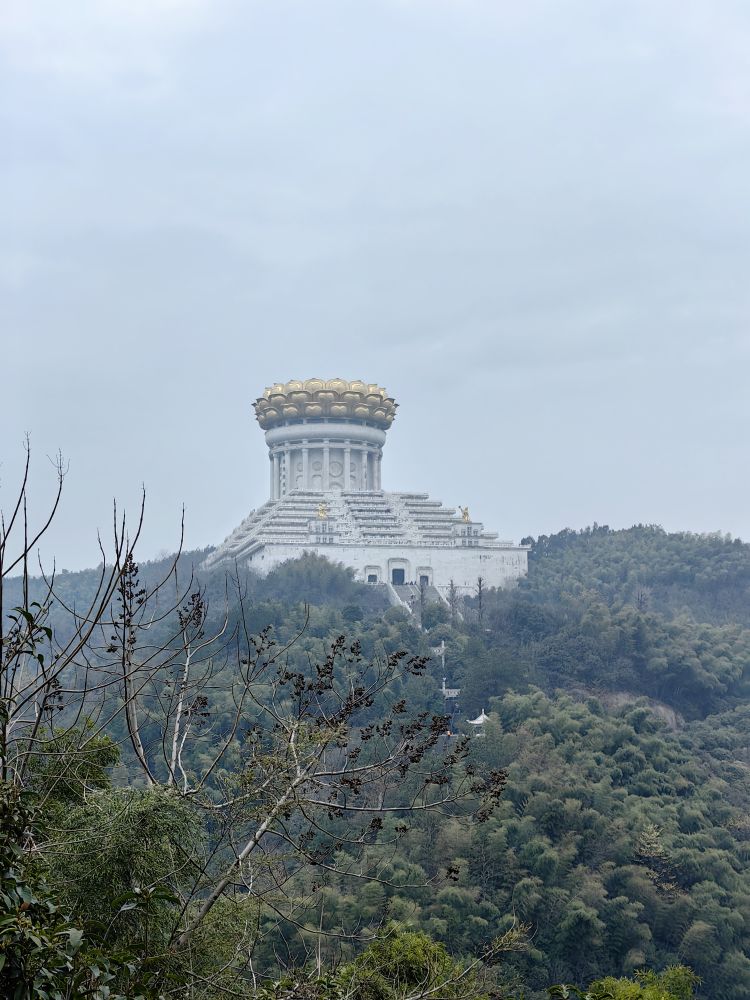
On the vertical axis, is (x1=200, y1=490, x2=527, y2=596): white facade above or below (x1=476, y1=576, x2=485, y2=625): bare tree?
above

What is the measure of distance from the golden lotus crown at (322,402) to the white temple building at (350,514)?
5 centimetres

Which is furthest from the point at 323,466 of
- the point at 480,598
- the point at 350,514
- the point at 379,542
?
the point at 480,598

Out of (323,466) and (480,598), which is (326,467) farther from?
(480,598)

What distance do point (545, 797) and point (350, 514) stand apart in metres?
38.2

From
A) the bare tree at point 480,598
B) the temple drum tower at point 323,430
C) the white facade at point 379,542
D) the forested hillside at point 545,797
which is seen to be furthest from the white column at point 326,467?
the bare tree at point 480,598

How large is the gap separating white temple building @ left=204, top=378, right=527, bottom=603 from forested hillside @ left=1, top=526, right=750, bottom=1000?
96.7 inches

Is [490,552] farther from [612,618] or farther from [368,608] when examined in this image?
[612,618]

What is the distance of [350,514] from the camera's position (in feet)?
236

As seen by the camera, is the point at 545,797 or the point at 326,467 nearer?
the point at 545,797

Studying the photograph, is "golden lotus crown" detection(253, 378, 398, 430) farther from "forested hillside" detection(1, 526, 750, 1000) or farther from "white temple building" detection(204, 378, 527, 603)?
"forested hillside" detection(1, 526, 750, 1000)

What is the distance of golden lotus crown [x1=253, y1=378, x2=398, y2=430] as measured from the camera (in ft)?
247

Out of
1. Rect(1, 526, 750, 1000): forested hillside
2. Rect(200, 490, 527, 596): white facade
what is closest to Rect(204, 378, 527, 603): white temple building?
Rect(200, 490, 527, 596): white facade

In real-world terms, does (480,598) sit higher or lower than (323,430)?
lower

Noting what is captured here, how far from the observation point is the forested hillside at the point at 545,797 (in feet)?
94.0
